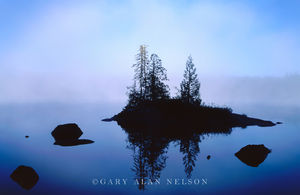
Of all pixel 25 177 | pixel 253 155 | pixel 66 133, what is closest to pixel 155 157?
pixel 253 155

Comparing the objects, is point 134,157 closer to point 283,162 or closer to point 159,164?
point 159,164

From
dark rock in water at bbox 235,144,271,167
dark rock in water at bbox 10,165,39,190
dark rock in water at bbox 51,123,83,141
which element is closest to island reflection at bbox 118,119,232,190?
dark rock in water at bbox 235,144,271,167

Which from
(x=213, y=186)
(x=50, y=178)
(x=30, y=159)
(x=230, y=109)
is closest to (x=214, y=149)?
(x=213, y=186)

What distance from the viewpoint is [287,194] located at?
9.60m

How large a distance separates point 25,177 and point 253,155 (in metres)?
13.4

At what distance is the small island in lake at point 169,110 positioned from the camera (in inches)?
1277

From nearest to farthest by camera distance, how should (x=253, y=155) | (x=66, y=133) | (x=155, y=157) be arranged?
(x=155, y=157), (x=253, y=155), (x=66, y=133)

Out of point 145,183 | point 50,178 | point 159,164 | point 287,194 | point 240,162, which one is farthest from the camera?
point 240,162

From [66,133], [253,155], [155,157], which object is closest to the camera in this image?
[155,157]

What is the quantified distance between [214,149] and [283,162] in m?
4.62

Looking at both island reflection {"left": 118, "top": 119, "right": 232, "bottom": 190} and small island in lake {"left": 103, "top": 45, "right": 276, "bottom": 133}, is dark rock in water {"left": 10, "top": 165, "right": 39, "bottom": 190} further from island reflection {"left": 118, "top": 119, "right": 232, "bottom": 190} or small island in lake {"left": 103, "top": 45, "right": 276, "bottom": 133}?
small island in lake {"left": 103, "top": 45, "right": 276, "bottom": 133}

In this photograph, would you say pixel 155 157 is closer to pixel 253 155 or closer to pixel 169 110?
pixel 253 155

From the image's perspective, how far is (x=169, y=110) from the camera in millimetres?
34719

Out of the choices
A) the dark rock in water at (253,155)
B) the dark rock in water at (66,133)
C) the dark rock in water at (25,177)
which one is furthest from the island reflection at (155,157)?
the dark rock in water at (66,133)
